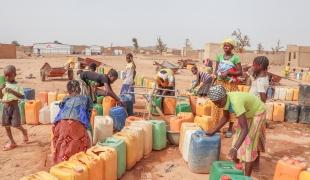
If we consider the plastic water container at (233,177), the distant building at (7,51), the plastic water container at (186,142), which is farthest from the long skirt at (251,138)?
→ the distant building at (7,51)

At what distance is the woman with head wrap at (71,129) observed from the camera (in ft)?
14.8

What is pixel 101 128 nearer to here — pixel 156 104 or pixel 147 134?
pixel 147 134

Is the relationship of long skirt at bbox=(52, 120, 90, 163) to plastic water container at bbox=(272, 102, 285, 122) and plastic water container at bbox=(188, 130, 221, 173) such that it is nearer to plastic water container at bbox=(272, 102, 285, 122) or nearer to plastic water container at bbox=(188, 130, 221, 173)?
plastic water container at bbox=(188, 130, 221, 173)

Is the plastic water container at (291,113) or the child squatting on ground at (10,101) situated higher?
the child squatting on ground at (10,101)

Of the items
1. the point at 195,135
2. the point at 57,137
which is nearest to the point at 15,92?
the point at 57,137

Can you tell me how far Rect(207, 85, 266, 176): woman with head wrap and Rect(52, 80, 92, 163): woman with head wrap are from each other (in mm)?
1719

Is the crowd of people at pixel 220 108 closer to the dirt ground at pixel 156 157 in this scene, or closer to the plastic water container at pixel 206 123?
the dirt ground at pixel 156 157

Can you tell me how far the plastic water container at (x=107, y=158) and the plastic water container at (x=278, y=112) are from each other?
5.97m

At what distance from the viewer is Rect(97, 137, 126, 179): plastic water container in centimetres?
476

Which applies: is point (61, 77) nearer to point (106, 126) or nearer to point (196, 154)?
point (106, 126)

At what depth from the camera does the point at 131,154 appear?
5.27 m

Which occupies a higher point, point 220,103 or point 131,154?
point 220,103

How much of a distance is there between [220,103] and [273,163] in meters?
2.66

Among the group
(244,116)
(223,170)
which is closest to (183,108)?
(244,116)
